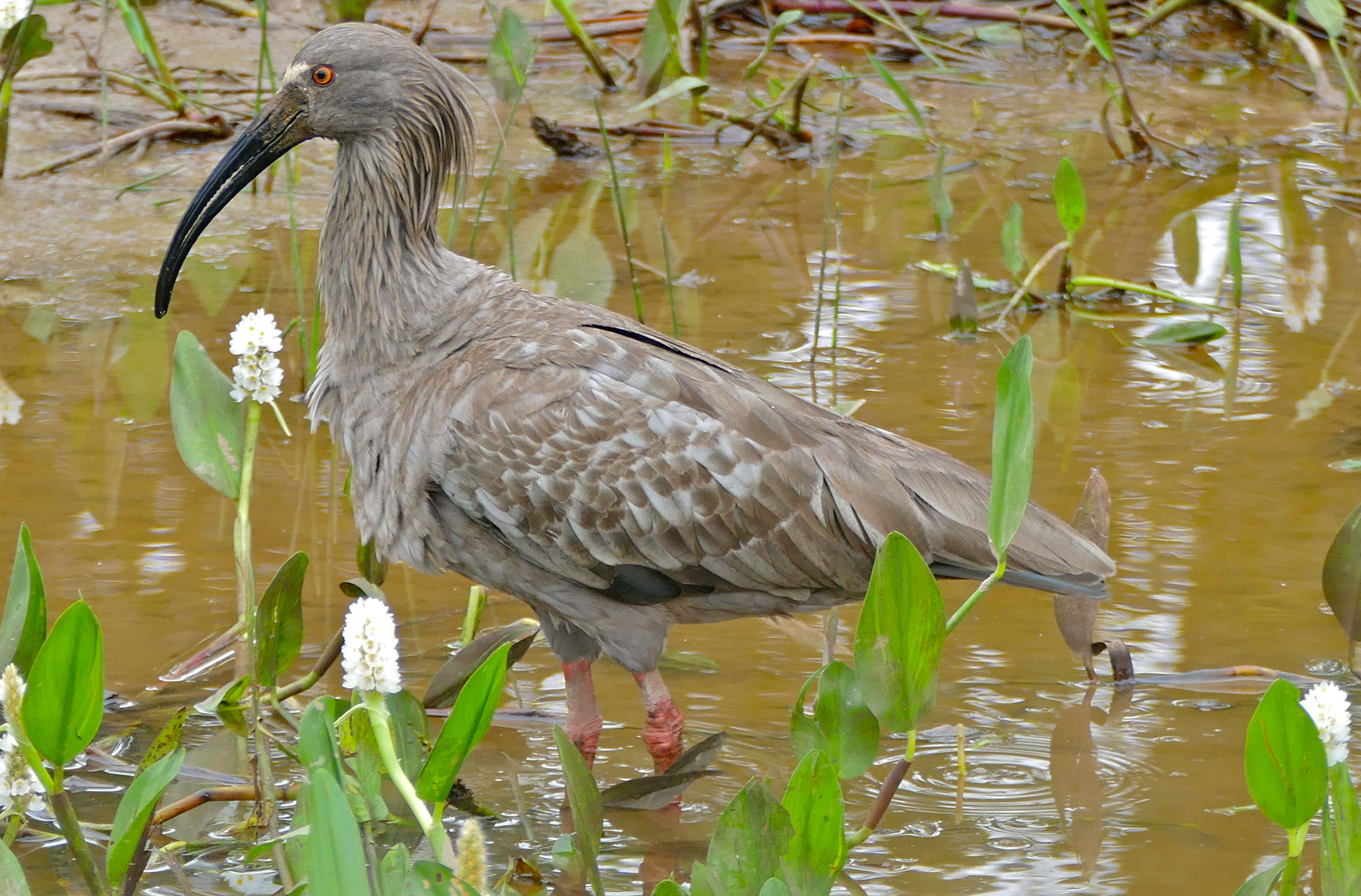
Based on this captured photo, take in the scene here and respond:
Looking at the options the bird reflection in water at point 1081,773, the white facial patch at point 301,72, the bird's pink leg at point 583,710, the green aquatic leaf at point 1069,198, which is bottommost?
the bird reflection in water at point 1081,773

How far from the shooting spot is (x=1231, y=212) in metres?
6.77

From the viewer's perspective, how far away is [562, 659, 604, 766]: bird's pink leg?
13.8 feet

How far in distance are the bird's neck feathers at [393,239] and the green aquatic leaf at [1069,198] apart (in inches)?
113

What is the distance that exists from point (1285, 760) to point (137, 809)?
2.11 meters

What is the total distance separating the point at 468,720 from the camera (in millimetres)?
2789

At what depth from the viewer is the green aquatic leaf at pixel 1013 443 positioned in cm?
301

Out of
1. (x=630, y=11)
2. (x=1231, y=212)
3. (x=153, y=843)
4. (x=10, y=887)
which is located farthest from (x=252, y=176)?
(x=630, y=11)

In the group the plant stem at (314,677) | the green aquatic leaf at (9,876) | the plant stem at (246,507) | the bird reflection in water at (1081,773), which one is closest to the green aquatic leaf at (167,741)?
the plant stem at (246,507)

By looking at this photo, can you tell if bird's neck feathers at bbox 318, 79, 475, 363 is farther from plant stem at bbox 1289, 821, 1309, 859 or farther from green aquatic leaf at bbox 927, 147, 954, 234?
green aquatic leaf at bbox 927, 147, 954, 234

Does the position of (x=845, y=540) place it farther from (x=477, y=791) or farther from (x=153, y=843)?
(x=153, y=843)

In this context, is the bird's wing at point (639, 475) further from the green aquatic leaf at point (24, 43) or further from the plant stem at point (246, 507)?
the green aquatic leaf at point (24, 43)

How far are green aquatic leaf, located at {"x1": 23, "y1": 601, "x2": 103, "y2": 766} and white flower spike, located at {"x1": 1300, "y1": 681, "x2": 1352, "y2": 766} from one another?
2170mm

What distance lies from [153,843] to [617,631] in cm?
127

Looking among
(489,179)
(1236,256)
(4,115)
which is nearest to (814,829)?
(489,179)
